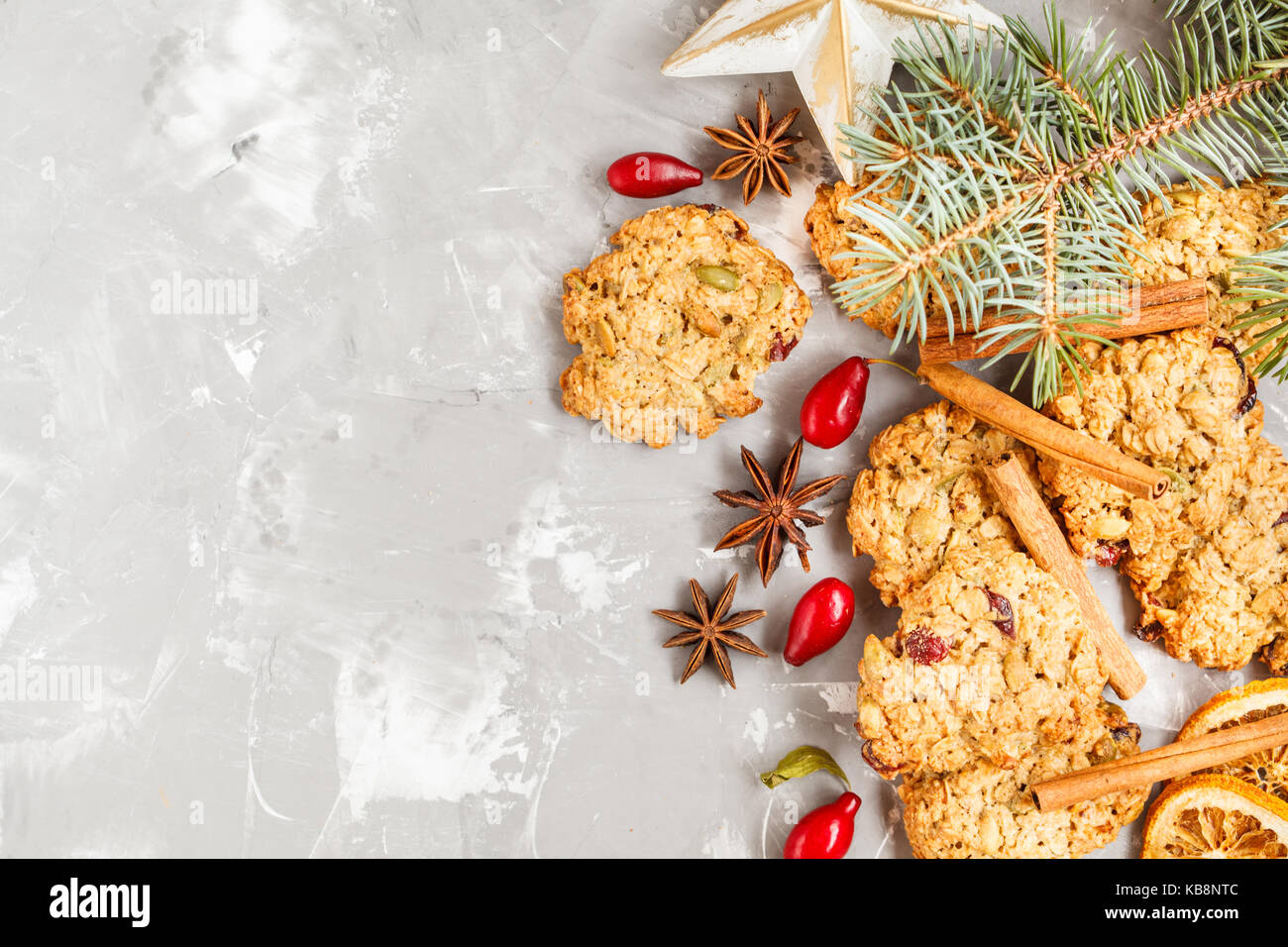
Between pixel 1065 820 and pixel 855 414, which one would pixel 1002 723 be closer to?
pixel 1065 820

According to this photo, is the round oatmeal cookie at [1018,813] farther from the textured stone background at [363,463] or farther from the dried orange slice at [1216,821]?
the textured stone background at [363,463]

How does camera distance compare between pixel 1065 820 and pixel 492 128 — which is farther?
pixel 492 128

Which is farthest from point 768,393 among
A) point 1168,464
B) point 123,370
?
point 123,370

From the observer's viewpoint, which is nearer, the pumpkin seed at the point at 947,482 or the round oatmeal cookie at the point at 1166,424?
the round oatmeal cookie at the point at 1166,424

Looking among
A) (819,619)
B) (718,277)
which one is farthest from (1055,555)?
(718,277)

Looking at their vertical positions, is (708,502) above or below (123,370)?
below

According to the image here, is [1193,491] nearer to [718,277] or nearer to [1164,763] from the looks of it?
[1164,763]

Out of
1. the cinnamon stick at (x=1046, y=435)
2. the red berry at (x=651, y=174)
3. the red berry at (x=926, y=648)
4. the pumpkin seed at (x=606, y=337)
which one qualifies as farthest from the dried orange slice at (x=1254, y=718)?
the red berry at (x=651, y=174)
